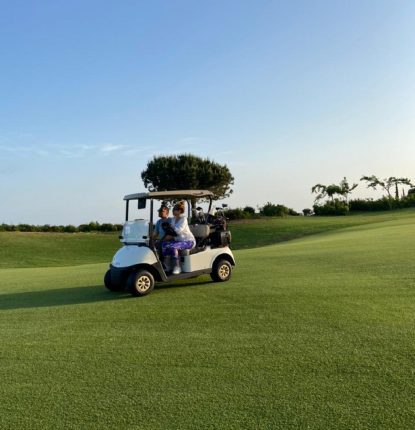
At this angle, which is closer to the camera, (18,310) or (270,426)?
(270,426)

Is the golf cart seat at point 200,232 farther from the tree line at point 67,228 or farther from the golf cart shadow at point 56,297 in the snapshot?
the tree line at point 67,228

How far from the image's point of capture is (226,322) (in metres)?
5.77

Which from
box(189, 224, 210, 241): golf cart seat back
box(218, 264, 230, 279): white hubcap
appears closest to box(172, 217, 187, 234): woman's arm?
box(189, 224, 210, 241): golf cart seat back

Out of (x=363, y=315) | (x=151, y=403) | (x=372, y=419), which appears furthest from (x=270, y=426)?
(x=363, y=315)

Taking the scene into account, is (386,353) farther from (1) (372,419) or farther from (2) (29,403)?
(2) (29,403)

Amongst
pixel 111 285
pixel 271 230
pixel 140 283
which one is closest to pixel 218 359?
pixel 140 283

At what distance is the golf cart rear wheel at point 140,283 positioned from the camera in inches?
312

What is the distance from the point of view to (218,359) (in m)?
4.44

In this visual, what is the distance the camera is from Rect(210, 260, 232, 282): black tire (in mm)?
9102

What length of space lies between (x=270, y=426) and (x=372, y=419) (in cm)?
71

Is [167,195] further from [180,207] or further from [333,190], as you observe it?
[333,190]

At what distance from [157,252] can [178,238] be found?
18.6 inches

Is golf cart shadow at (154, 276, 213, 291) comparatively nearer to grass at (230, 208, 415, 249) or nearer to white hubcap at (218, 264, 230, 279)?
white hubcap at (218, 264, 230, 279)

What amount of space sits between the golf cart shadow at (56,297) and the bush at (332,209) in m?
40.1
